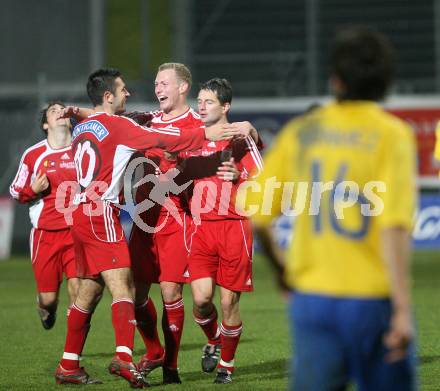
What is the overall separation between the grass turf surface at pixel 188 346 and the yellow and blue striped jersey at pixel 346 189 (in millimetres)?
3921

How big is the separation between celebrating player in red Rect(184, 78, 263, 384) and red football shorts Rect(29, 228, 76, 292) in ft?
6.25

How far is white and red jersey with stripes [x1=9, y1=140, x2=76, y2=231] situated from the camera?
404 inches

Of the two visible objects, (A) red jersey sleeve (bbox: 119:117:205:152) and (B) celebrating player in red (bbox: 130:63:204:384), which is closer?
(A) red jersey sleeve (bbox: 119:117:205:152)

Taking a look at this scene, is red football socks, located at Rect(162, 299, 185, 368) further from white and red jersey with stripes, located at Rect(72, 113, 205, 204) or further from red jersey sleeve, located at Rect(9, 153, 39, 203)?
red jersey sleeve, located at Rect(9, 153, 39, 203)

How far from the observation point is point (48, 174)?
10.3 m

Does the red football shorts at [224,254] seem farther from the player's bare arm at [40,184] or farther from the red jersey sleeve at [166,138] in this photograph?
the player's bare arm at [40,184]

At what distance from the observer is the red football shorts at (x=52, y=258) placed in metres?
10.4

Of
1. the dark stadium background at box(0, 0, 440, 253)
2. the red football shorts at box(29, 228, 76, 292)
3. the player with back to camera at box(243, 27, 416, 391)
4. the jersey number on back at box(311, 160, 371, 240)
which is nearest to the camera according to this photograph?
the player with back to camera at box(243, 27, 416, 391)

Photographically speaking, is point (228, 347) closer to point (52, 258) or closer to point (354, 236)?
point (52, 258)

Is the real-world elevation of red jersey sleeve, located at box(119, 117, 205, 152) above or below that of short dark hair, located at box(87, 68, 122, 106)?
below

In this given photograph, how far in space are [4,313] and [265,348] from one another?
4.69m

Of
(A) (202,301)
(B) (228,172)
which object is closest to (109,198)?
(B) (228,172)

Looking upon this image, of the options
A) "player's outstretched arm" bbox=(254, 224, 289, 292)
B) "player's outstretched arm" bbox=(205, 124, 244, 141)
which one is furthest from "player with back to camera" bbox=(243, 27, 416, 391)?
"player's outstretched arm" bbox=(205, 124, 244, 141)

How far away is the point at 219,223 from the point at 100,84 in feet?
4.63
